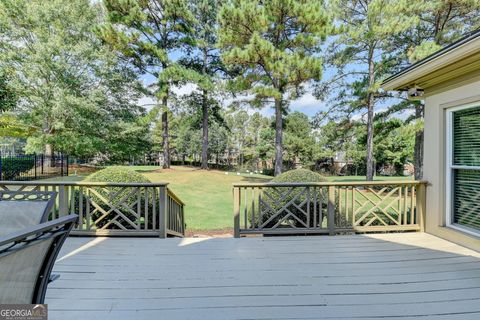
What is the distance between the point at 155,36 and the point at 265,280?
55.5ft

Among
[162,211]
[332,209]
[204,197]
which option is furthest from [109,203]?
[204,197]

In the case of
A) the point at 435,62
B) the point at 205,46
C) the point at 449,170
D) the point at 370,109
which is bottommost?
the point at 449,170

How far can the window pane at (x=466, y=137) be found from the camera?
347cm

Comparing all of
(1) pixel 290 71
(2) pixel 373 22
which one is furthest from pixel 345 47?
(1) pixel 290 71

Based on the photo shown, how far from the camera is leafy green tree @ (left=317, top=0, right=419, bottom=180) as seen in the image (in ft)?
35.9

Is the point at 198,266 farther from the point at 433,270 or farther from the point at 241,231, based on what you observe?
the point at 433,270

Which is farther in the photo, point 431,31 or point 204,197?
point 431,31

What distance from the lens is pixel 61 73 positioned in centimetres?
1584

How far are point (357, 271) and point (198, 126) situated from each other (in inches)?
728

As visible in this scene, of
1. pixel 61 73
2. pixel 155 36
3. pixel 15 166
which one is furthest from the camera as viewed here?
pixel 155 36

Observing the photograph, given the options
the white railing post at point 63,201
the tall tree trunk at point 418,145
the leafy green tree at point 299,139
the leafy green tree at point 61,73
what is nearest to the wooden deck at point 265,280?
the white railing post at point 63,201

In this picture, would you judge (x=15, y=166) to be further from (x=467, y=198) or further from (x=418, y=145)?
(x=418, y=145)

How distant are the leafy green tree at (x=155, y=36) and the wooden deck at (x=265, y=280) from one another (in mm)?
13147

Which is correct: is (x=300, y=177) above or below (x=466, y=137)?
below
